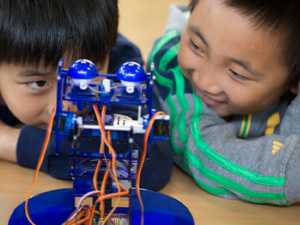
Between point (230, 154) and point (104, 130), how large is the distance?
361 mm

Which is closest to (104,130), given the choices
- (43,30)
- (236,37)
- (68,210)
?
(68,210)

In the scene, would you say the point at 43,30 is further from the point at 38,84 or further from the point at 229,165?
the point at 229,165

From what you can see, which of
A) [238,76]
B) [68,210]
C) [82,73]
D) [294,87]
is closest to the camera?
[82,73]

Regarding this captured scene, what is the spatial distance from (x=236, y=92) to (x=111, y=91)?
41cm

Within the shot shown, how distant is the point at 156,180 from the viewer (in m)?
0.73

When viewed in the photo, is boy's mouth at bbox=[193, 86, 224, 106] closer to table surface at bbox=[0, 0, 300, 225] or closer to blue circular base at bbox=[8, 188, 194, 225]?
table surface at bbox=[0, 0, 300, 225]

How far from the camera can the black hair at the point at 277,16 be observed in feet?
2.44

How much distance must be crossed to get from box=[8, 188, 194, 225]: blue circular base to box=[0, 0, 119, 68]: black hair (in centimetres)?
26

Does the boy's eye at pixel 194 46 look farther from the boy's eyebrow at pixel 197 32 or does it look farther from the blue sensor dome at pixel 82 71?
the blue sensor dome at pixel 82 71

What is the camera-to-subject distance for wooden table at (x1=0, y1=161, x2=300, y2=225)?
66 centimetres

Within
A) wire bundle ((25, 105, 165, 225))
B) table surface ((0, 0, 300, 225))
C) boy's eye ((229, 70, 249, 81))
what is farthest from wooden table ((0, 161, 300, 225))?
boy's eye ((229, 70, 249, 81))

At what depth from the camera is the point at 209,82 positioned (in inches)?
33.0

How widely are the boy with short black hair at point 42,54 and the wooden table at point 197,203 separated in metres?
0.02

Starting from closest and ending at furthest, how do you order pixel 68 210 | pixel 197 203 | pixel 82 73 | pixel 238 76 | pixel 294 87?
pixel 82 73 → pixel 68 210 → pixel 197 203 → pixel 238 76 → pixel 294 87
